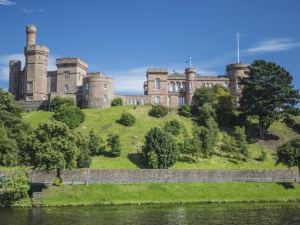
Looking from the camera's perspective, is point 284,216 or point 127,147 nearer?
point 284,216

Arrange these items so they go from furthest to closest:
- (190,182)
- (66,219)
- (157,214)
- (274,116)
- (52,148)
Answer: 1. (274,116)
2. (190,182)
3. (52,148)
4. (157,214)
5. (66,219)

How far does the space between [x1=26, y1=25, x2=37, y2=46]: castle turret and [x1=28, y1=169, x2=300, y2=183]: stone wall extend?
59757 mm

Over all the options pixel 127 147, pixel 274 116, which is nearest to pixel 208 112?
pixel 274 116

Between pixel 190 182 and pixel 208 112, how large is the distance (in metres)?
34.4

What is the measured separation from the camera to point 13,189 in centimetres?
5647

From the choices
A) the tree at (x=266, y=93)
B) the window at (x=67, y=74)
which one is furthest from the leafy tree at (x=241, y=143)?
the window at (x=67, y=74)

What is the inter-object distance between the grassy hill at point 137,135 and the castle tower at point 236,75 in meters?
15.5

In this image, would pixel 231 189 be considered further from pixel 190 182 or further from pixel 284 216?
pixel 284 216

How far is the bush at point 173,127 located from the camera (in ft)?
303

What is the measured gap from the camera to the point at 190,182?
6694 cm

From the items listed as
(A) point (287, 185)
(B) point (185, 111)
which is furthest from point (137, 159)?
(B) point (185, 111)

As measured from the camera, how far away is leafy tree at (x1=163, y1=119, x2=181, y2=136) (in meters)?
92.2

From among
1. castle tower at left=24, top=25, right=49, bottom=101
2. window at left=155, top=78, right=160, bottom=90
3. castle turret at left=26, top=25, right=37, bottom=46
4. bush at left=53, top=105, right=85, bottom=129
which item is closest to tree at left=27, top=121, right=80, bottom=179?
bush at left=53, top=105, right=85, bottom=129

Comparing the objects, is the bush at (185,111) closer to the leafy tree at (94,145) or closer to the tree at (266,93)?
the tree at (266,93)
